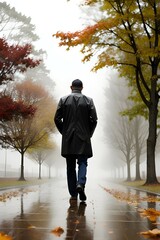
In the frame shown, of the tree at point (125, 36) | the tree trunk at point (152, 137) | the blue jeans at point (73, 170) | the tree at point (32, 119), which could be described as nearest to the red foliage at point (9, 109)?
the tree at point (125, 36)

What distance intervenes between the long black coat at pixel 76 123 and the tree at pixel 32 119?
18692 mm

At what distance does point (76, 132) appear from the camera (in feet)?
18.4

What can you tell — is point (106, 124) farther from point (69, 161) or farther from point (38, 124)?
point (69, 161)

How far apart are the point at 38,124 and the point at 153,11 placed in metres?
14.8

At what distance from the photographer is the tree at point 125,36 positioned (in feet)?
42.9

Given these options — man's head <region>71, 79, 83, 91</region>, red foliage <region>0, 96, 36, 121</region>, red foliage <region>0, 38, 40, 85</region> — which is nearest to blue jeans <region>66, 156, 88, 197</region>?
man's head <region>71, 79, 83, 91</region>

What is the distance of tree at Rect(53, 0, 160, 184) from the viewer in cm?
1306

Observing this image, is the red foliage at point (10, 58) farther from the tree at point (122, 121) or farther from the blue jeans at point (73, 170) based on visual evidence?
the tree at point (122, 121)

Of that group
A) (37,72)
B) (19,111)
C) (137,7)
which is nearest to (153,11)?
(137,7)

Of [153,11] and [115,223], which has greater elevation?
[153,11]

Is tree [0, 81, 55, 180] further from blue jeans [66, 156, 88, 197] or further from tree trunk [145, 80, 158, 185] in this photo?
blue jeans [66, 156, 88, 197]

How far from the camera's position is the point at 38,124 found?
2631 cm

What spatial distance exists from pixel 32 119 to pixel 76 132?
20054 mm

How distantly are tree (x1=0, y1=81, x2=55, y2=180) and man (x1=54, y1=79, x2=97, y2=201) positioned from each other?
18693 millimetres
